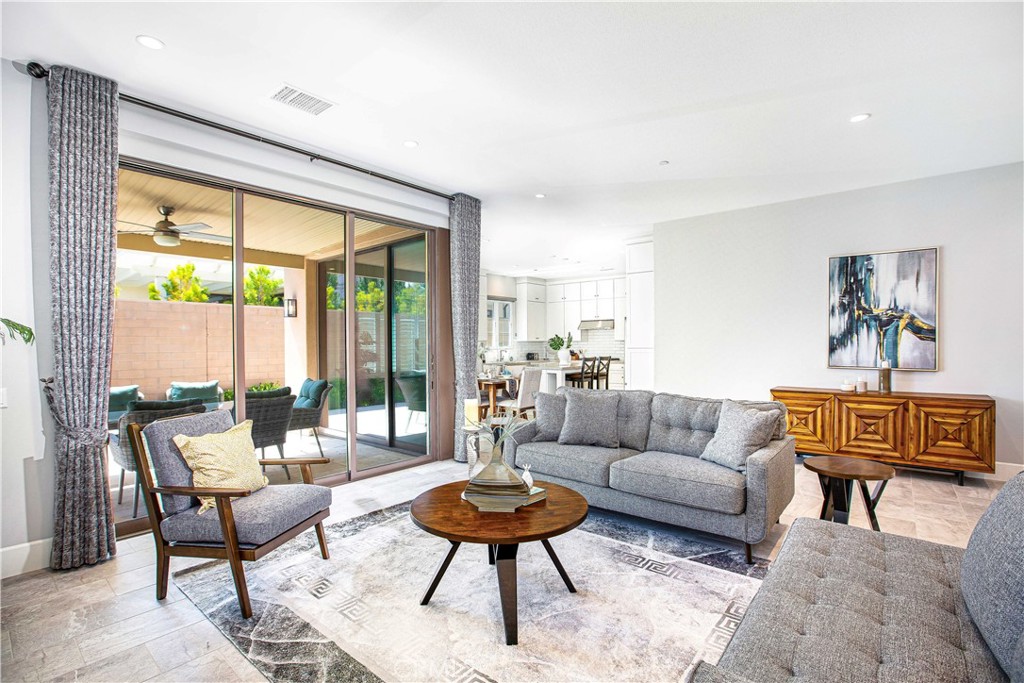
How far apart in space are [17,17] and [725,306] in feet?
20.2

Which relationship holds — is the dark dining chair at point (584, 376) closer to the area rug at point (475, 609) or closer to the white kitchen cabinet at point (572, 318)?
the white kitchen cabinet at point (572, 318)

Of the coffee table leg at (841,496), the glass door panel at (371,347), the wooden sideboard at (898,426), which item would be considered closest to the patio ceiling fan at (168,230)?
the glass door panel at (371,347)

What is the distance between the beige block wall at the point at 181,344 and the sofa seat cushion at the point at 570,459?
222cm

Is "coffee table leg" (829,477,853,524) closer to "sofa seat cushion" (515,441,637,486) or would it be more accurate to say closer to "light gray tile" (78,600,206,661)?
"sofa seat cushion" (515,441,637,486)

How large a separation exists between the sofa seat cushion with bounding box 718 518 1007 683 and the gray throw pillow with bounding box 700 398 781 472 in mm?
1088

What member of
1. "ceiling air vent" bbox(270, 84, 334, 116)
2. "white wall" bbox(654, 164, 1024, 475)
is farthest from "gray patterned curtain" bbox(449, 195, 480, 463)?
"white wall" bbox(654, 164, 1024, 475)

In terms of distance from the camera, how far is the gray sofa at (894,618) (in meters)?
1.22

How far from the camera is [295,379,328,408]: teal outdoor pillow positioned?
14.2 feet

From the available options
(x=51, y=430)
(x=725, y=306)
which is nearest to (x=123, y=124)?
(x=51, y=430)

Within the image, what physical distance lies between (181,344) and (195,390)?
35 cm

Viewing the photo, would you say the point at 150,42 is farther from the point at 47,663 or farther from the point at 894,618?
the point at 894,618

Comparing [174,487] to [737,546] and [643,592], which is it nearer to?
[643,592]

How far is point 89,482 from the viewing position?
293 cm

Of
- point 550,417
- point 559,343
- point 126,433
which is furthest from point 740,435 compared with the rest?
point 559,343
